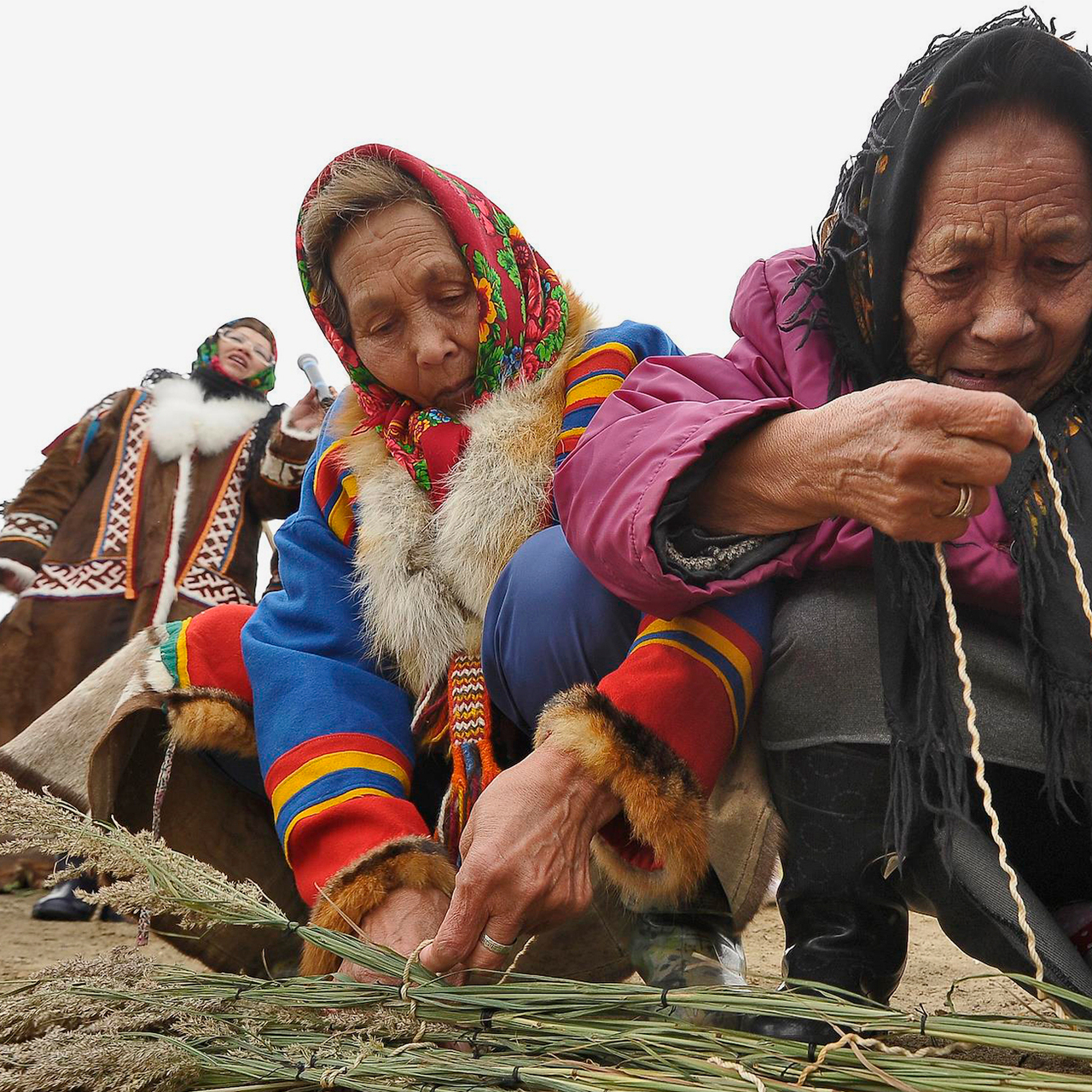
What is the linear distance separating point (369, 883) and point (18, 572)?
10.5ft

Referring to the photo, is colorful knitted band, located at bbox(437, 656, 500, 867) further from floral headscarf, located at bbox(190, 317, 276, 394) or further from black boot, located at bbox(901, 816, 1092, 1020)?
floral headscarf, located at bbox(190, 317, 276, 394)

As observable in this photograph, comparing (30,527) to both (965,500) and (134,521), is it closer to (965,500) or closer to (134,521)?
(134,521)

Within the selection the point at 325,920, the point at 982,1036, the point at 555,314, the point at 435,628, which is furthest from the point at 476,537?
the point at 982,1036

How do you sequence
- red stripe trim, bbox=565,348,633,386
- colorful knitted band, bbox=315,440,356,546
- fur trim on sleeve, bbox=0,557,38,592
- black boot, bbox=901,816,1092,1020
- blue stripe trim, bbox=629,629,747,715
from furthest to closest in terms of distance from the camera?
fur trim on sleeve, bbox=0,557,38,592, colorful knitted band, bbox=315,440,356,546, red stripe trim, bbox=565,348,633,386, blue stripe trim, bbox=629,629,747,715, black boot, bbox=901,816,1092,1020

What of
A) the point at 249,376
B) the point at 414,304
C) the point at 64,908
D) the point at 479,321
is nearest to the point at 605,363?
the point at 479,321

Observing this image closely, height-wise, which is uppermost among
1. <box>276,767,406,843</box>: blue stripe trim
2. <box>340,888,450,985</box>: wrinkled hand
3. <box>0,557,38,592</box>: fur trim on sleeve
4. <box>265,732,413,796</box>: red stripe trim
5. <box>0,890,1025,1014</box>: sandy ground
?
<box>0,557,38,592</box>: fur trim on sleeve

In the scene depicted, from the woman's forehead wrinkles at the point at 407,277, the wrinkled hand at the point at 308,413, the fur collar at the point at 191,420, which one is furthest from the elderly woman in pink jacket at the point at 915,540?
the fur collar at the point at 191,420

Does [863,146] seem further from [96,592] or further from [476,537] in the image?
[96,592]

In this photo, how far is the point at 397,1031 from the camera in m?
1.38

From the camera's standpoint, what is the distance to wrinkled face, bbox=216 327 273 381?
5033 mm

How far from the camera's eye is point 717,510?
4.79ft

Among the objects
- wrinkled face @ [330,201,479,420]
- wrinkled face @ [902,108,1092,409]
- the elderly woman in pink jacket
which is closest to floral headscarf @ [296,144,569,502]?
wrinkled face @ [330,201,479,420]

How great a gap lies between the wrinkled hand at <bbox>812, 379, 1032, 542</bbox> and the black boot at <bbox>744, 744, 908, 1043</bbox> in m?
0.36

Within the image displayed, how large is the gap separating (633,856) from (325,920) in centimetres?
46
